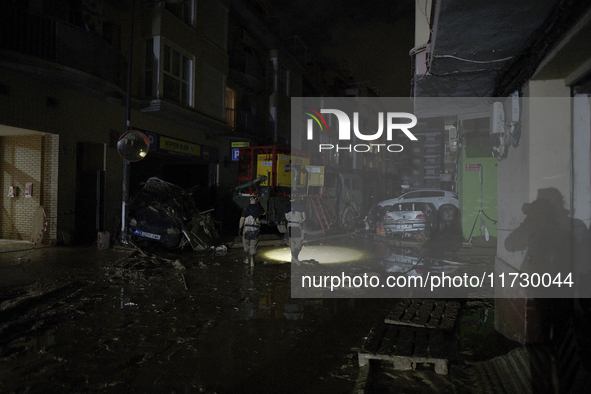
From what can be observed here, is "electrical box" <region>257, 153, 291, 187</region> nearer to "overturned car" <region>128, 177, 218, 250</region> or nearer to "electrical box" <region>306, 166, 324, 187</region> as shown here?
"electrical box" <region>306, 166, 324, 187</region>

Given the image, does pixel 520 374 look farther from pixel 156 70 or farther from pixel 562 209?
pixel 156 70

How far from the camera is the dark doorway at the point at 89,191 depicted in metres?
11.5

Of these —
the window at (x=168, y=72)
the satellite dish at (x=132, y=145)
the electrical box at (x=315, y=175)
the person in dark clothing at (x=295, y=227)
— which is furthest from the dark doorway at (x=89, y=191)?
the electrical box at (x=315, y=175)

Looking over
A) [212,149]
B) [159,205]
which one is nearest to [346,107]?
[212,149]

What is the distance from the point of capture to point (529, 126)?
382cm

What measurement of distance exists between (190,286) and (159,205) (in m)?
4.64

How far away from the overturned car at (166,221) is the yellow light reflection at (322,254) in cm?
217

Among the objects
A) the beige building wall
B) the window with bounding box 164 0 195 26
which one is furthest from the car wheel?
the beige building wall

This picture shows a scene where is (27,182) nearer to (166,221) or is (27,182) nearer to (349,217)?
(166,221)

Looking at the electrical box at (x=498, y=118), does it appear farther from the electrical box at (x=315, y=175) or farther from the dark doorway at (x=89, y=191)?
the electrical box at (x=315, y=175)

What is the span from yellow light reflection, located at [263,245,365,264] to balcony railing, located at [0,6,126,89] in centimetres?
740

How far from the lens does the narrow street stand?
335 centimetres

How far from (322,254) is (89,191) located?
7.78 m

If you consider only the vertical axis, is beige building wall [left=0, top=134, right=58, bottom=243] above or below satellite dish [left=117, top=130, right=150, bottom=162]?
below
